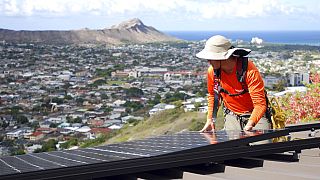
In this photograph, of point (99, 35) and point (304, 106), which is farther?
point (99, 35)

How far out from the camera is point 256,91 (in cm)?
500

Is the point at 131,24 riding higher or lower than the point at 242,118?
lower

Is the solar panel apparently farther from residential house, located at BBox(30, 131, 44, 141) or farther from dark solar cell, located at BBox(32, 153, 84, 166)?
residential house, located at BBox(30, 131, 44, 141)

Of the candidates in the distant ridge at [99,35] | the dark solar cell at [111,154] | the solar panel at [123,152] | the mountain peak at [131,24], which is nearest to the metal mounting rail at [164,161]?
the solar panel at [123,152]

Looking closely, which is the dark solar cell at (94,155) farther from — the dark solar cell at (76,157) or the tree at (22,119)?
the tree at (22,119)

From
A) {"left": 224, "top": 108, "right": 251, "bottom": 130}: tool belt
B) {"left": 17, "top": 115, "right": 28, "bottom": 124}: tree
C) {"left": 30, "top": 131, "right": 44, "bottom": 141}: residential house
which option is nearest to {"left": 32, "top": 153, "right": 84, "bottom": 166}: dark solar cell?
{"left": 224, "top": 108, "right": 251, "bottom": 130}: tool belt

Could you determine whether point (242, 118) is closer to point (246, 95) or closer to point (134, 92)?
point (246, 95)

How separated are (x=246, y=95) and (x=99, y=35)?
8834cm

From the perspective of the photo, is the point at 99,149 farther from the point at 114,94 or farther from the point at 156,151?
the point at 114,94

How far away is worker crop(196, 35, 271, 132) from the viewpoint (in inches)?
198

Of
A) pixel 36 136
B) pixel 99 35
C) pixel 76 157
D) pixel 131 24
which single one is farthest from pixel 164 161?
pixel 131 24

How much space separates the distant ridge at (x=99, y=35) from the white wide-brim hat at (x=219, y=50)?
6601 cm

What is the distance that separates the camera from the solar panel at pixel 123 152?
343 cm

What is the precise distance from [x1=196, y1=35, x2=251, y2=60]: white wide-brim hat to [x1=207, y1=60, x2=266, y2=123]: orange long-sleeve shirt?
0.16 meters
